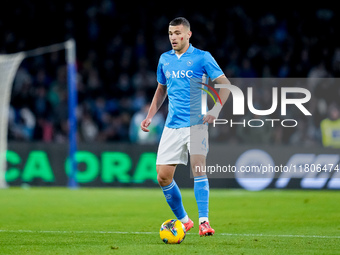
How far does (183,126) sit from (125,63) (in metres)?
13.7

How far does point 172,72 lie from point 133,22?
15.0 m

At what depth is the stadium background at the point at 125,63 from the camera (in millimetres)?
16750

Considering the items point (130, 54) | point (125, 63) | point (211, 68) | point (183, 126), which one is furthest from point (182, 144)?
point (130, 54)

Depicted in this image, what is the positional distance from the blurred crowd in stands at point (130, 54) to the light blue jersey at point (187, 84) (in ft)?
30.3

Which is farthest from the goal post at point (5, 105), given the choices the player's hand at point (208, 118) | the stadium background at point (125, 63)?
the player's hand at point (208, 118)

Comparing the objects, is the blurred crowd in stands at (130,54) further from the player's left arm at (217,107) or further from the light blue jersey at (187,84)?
the player's left arm at (217,107)

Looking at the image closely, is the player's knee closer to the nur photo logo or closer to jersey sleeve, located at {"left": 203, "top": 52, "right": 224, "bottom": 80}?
jersey sleeve, located at {"left": 203, "top": 52, "right": 224, "bottom": 80}

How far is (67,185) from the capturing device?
16.6 metres

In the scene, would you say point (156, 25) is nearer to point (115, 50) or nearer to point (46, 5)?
point (115, 50)

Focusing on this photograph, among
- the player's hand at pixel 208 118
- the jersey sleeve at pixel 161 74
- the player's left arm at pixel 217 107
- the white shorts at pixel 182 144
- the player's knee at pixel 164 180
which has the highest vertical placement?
the jersey sleeve at pixel 161 74

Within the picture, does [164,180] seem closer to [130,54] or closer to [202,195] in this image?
[202,195]

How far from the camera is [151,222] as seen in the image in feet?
31.1

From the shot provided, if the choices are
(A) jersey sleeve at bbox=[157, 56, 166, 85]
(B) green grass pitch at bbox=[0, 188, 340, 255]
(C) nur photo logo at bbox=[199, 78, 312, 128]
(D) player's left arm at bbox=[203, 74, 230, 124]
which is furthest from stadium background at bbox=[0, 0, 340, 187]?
(D) player's left arm at bbox=[203, 74, 230, 124]

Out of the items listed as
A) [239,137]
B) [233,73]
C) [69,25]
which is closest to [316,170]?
[239,137]
